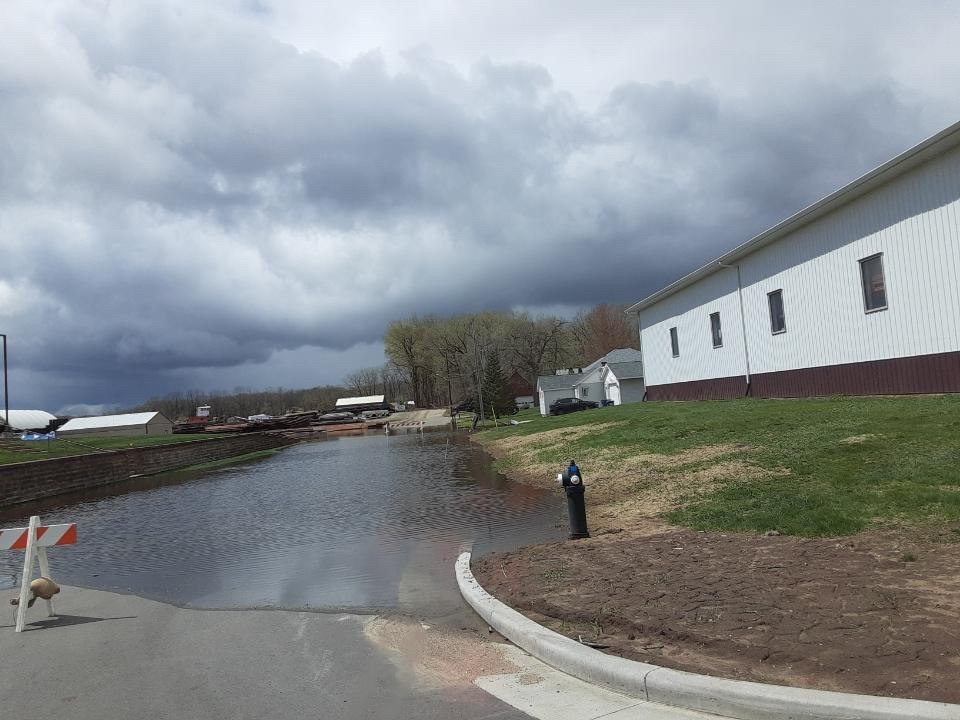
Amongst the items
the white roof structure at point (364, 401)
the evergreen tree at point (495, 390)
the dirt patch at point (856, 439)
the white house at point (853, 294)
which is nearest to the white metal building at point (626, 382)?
the evergreen tree at point (495, 390)

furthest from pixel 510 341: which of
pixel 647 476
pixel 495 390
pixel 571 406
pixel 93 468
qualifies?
pixel 647 476

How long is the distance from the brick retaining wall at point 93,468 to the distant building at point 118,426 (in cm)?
3561

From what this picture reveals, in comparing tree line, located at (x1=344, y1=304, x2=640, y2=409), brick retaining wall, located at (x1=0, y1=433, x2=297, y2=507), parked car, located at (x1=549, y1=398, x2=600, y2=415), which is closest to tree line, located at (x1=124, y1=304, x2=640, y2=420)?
tree line, located at (x1=344, y1=304, x2=640, y2=409)

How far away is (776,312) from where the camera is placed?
2489cm

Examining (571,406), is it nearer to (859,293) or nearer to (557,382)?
(557,382)

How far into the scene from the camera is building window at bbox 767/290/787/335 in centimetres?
2448

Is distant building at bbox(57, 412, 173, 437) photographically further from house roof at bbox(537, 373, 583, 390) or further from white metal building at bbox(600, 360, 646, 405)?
white metal building at bbox(600, 360, 646, 405)

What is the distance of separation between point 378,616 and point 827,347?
18.9 metres

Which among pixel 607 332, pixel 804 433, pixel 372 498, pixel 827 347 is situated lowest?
pixel 372 498

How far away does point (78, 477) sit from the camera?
27016mm

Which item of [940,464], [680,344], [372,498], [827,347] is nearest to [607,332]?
[680,344]

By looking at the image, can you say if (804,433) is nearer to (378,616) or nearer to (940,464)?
(940,464)

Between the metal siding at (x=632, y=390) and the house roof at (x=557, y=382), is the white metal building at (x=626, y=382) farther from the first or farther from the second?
the house roof at (x=557, y=382)

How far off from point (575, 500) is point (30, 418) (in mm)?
101556
